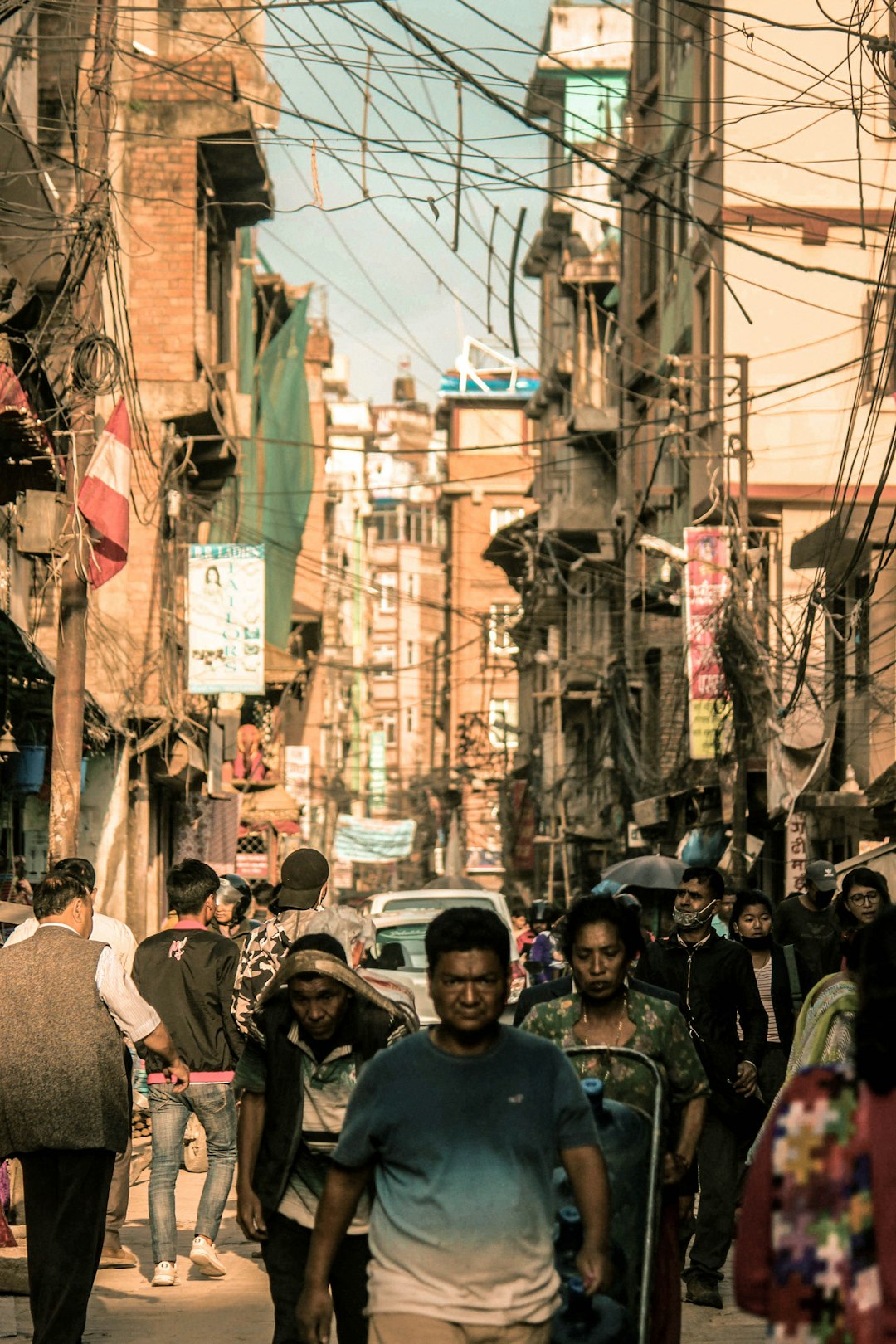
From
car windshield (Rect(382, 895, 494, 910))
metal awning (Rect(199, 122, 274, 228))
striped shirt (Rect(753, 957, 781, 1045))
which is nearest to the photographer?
striped shirt (Rect(753, 957, 781, 1045))

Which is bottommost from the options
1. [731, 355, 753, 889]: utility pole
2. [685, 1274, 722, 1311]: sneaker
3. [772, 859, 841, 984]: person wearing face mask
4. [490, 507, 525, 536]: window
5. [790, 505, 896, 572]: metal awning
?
[685, 1274, 722, 1311]: sneaker

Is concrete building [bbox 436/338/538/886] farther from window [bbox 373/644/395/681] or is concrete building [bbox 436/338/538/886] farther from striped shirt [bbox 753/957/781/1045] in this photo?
striped shirt [bbox 753/957/781/1045]

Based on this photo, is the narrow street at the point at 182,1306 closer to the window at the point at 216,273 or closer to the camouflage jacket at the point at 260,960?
the camouflage jacket at the point at 260,960

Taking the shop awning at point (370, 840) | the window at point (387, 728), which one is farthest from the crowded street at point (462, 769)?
the window at point (387, 728)

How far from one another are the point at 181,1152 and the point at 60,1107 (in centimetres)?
280

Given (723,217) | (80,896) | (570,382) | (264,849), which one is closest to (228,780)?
(264,849)

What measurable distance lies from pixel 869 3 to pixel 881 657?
46.2 feet

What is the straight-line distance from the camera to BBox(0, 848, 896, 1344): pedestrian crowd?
354 cm

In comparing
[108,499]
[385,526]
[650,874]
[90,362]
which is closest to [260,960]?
[90,362]

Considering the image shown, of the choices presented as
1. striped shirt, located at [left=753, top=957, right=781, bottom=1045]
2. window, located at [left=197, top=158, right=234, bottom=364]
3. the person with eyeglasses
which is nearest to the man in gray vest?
the person with eyeglasses

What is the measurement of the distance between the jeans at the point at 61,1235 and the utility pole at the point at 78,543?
633 cm

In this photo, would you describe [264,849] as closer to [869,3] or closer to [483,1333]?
[869,3]

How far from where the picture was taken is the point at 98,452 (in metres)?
14.2

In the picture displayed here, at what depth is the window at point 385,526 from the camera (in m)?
162
